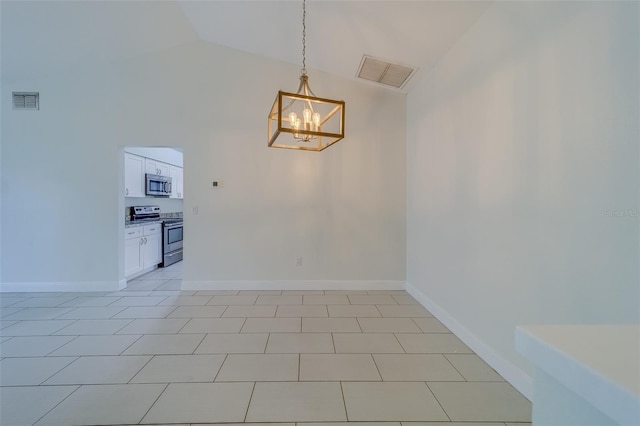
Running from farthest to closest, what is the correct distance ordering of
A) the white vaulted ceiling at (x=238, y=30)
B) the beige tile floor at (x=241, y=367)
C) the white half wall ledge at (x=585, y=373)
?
the white vaulted ceiling at (x=238, y=30) → the beige tile floor at (x=241, y=367) → the white half wall ledge at (x=585, y=373)

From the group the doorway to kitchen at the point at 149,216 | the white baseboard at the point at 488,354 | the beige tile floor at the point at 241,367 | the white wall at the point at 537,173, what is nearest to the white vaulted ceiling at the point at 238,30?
the white wall at the point at 537,173

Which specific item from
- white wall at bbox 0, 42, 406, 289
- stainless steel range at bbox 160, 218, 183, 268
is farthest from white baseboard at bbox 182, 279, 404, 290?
stainless steel range at bbox 160, 218, 183, 268

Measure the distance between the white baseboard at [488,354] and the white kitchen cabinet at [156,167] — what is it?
508 centimetres

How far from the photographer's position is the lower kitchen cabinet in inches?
155

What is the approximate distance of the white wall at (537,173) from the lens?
1.23 m

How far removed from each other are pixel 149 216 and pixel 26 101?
2281 millimetres

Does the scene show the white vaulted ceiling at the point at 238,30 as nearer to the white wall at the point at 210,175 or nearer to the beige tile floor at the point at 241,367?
the white wall at the point at 210,175

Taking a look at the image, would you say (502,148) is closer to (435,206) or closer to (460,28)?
(435,206)

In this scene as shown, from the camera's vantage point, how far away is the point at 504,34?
1926 mm

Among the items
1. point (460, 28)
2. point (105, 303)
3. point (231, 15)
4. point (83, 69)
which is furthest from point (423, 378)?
point (83, 69)

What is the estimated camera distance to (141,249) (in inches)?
169

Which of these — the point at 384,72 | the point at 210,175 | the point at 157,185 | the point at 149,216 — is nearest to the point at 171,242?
the point at 149,216

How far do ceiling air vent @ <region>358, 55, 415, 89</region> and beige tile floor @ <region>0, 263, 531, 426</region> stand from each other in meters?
2.84

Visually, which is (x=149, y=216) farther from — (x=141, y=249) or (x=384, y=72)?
(x=384, y=72)
